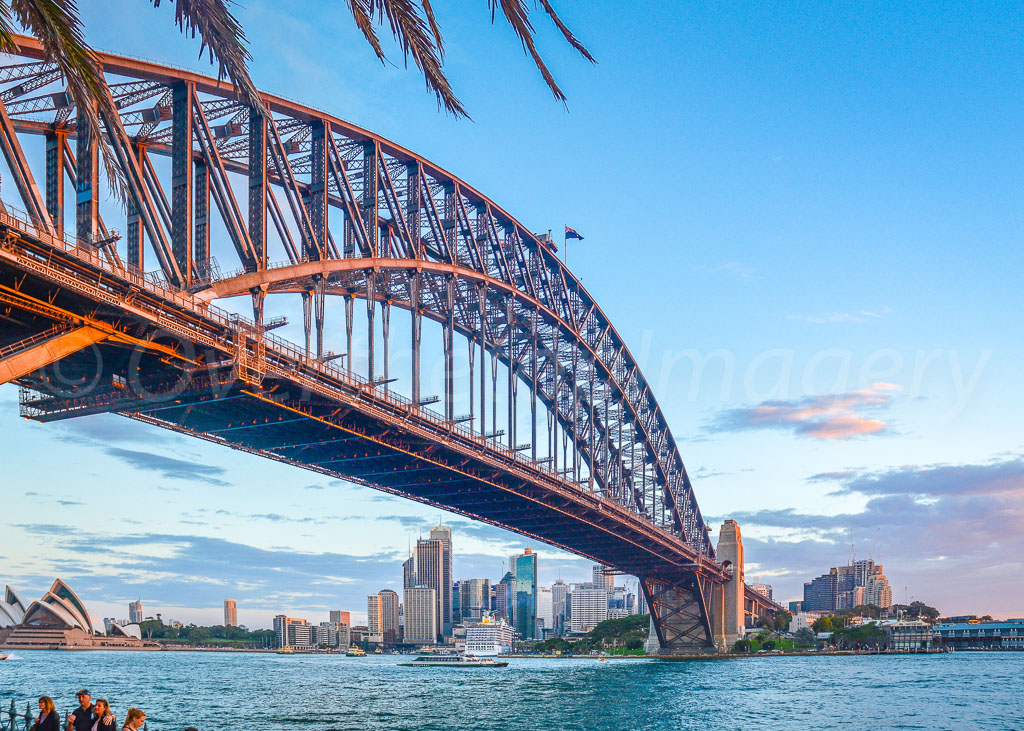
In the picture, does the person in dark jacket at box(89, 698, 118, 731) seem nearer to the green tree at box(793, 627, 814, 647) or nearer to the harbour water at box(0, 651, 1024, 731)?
the harbour water at box(0, 651, 1024, 731)

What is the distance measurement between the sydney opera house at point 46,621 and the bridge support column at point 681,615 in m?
104

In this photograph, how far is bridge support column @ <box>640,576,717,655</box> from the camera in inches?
4961

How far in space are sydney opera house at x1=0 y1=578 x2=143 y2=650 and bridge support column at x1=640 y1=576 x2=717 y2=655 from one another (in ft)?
340

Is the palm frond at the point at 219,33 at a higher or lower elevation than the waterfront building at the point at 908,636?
higher

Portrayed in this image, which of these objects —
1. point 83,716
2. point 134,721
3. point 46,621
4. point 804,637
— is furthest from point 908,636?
point 134,721

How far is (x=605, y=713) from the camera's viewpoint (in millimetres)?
54875

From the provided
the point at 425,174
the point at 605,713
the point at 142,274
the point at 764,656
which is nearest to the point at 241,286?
the point at 142,274

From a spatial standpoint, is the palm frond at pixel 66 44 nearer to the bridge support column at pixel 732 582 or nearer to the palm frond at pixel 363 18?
the palm frond at pixel 363 18

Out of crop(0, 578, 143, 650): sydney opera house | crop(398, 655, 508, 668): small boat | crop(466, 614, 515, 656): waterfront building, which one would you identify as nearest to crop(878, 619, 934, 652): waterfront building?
crop(466, 614, 515, 656): waterfront building

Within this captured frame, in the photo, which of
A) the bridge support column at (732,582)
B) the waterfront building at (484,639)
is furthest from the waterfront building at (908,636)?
the waterfront building at (484,639)

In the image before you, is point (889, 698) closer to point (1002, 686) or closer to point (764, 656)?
point (1002, 686)

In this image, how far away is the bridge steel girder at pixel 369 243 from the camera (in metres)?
38.6

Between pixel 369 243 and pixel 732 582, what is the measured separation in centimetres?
9299

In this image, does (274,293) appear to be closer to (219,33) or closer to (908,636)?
(219,33)
